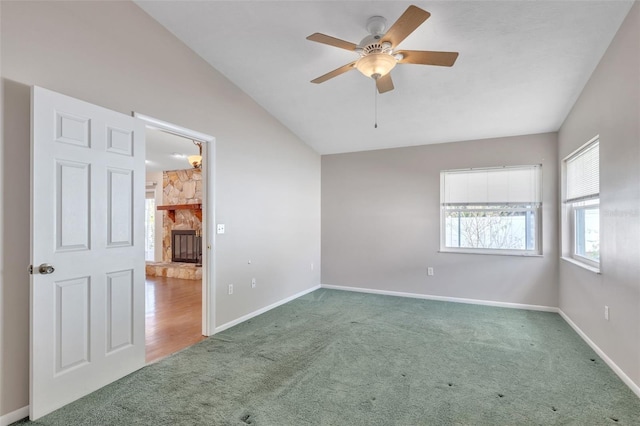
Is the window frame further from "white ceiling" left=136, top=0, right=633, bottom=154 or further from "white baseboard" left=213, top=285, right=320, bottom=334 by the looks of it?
"white baseboard" left=213, top=285, right=320, bottom=334

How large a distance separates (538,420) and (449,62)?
2.51 m

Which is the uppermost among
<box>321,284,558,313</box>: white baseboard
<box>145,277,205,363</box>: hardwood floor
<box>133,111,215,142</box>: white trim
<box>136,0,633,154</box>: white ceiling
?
<box>136,0,633,154</box>: white ceiling

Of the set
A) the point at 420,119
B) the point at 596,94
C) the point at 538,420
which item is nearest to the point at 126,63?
the point at 420,119

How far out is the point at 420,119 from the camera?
4156 millimetres

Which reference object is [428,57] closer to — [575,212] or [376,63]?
[376,63]

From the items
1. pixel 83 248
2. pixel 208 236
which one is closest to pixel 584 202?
pixel 208 236

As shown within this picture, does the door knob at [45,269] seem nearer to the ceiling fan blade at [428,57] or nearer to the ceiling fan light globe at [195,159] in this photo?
the ceiling fan blade at [428,57]

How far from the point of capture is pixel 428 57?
7.54 ft

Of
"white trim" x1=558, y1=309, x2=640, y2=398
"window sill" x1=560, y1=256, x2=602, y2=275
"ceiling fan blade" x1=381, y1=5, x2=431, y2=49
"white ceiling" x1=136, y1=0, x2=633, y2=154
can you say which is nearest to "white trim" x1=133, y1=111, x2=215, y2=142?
"white ceiling" x1=136, y1=0, x2=633, y2=154

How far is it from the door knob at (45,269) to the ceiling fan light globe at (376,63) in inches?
102

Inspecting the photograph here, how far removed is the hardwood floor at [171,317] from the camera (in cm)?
309

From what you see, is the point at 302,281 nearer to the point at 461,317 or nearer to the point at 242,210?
the point at 242,210

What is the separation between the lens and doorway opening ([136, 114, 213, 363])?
332 centimetres

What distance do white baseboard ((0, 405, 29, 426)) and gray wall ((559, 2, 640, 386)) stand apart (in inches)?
166
